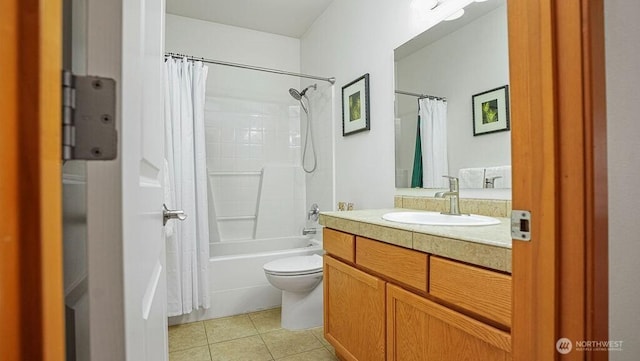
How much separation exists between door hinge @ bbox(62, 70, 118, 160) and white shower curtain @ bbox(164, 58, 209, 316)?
73.9 inches

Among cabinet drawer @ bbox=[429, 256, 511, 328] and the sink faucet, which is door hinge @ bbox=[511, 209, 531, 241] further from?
the sink faucet

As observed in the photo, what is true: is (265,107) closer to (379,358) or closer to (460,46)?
(460,46)

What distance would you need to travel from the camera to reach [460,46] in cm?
152

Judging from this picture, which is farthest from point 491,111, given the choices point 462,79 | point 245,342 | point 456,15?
point 245,342

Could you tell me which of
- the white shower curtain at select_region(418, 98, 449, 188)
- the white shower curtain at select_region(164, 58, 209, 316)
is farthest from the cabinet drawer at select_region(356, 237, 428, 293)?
the white shower curtain at select_region(164, 58, 209, 316)

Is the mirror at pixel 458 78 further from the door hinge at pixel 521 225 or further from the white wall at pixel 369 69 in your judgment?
the door hinge at pixel 521 225

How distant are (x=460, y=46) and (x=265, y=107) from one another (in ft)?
6.44

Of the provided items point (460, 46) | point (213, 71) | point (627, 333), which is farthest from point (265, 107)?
point (627, 333)

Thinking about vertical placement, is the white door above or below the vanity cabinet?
above

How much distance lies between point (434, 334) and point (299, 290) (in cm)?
118

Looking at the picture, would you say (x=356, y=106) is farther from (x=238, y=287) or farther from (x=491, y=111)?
(x=238, y=287)

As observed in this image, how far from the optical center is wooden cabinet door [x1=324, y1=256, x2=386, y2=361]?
125 cm

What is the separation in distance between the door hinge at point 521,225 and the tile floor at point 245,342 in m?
1.46

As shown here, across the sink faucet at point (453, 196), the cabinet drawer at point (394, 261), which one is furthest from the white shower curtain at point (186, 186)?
the sink faucet at point (453, 196)
